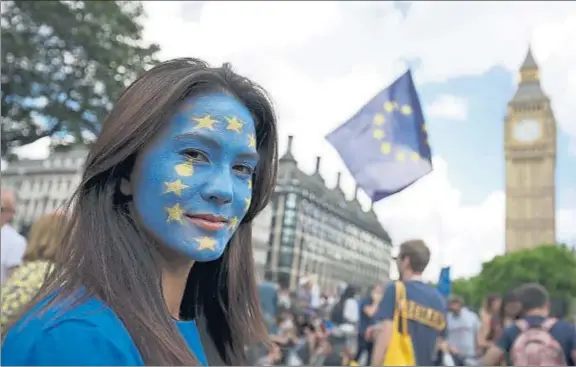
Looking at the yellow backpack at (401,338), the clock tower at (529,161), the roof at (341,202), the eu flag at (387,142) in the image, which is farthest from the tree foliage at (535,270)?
the yellow backpack at (401,338)

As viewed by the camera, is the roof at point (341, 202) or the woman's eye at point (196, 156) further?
the roof at point (341, 202)

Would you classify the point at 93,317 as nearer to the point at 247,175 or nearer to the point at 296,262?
the point at 247,175

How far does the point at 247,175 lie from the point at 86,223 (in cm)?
29

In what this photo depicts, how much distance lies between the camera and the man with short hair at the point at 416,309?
3.68 metres

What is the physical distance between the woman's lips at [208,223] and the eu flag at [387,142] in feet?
10.8

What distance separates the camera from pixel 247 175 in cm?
115

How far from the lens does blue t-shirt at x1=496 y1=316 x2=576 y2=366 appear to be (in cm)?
352

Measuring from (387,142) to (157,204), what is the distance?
383cm

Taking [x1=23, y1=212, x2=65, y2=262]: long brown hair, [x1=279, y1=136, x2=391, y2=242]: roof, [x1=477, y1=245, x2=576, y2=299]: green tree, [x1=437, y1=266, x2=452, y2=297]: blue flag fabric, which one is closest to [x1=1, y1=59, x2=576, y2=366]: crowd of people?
[x1=23, y1=212, x2=65, y2=262]: long brown hair

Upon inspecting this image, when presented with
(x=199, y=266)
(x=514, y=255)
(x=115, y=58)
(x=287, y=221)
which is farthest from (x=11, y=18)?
(x=514, y=255)

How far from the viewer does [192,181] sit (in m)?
1.07

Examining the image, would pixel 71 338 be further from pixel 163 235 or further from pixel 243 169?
pixel 243 169

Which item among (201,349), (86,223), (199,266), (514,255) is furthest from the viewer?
(514,255)

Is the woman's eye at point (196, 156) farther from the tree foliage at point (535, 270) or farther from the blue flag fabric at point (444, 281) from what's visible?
the tree foliage at point (535, 270)
